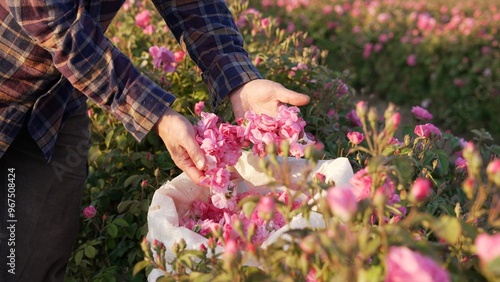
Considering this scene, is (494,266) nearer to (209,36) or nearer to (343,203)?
(343,203)

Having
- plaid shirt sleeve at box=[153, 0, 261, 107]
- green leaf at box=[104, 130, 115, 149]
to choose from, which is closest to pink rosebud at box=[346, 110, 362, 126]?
plaid shirt sleeve at box=[153, 0, 261, 107]

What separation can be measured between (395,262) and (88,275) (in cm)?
166

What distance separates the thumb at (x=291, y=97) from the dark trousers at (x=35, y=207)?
737 millimetres

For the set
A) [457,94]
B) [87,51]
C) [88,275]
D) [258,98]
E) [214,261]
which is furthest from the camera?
[457,94]

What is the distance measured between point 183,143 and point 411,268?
86 centimetres

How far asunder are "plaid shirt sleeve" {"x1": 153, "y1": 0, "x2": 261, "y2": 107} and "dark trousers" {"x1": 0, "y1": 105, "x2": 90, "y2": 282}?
1.55 feet

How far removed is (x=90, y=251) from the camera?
2008 millimetres

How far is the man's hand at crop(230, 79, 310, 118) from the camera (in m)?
1.70

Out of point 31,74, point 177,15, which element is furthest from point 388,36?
point 31,74

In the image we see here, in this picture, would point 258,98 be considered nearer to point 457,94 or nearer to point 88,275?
point 88,275

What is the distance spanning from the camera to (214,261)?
3.81 ft

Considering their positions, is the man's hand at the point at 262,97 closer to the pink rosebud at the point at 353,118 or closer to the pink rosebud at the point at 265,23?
the pink rosebud at the point at 353,118

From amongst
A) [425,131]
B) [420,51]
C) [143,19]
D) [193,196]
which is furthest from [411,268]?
[420,51]

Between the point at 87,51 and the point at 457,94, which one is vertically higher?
the point at 87,51
